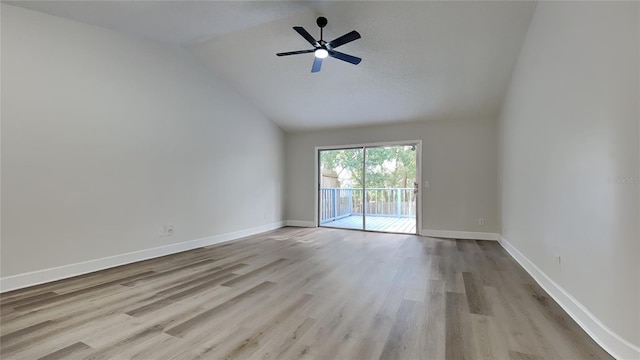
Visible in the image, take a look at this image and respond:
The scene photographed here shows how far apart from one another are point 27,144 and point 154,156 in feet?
3.82

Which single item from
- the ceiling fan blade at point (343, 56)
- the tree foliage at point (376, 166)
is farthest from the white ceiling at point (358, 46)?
the tree foliage at point (376, 166)

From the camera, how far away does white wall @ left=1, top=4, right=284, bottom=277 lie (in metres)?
2.51

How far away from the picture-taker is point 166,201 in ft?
12.2

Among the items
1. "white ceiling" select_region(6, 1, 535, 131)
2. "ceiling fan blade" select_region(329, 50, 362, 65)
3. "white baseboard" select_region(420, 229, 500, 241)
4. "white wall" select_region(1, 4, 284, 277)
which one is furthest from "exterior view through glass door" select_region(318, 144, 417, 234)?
"ceiling fan blade" select_region(329, 50, 362, 65)

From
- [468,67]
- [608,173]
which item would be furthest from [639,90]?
[468,67]

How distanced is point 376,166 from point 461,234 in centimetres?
244

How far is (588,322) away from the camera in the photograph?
172 centimetres

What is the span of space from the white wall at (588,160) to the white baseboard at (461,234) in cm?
188

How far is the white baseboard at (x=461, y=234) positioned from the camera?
15.5 feet

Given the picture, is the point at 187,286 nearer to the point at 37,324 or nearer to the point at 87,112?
the point at 37,324

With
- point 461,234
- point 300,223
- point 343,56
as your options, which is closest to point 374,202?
point 300,223

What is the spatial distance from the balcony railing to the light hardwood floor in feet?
13.3

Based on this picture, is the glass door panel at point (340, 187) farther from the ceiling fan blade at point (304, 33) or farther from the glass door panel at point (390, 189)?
the ceiling fan blade at point (304, 33)

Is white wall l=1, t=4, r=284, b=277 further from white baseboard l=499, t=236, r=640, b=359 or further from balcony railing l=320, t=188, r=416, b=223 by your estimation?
white baseboard l=499, t=236, r=640, b=359
